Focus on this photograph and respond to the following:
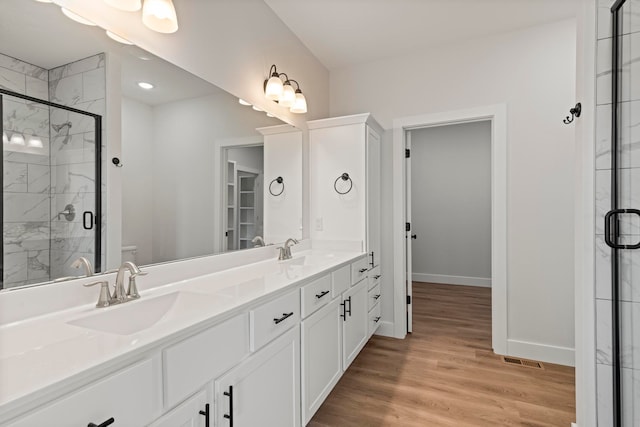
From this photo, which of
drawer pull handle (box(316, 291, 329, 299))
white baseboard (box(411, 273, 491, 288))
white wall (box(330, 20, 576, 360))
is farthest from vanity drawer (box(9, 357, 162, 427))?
white baseboard (box(411, 273, 491, 288))

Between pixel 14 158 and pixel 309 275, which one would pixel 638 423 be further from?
pixel 14 158

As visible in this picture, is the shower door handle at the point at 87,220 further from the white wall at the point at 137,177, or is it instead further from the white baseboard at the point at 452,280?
the white baseboard at the point at 452,280

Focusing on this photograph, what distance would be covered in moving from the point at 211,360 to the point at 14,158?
875 mm

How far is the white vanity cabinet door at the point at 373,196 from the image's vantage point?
8.84ft

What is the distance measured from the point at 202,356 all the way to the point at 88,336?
0.30m

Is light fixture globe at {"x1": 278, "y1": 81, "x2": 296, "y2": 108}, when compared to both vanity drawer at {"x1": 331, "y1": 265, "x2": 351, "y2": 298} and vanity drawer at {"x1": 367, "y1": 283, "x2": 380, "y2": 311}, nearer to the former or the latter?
vanity drawer at {"x1": 331, "y1": 265, "x2": 351, "y2": 298}

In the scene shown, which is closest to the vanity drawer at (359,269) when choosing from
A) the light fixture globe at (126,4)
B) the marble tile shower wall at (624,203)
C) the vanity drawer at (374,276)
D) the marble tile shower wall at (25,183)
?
the vanity drawer at (374,276)

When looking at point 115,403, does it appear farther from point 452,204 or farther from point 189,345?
point 452,204

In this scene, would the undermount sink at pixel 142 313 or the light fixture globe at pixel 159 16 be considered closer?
the undermount sink at pixel 142 313

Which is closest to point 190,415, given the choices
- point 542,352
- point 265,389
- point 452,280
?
point 265,389

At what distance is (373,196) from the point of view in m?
2.89

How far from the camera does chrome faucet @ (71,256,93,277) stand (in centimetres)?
113

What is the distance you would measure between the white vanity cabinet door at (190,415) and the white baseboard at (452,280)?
4.85 metres

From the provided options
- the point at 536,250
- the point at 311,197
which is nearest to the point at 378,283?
the point at 311,197
